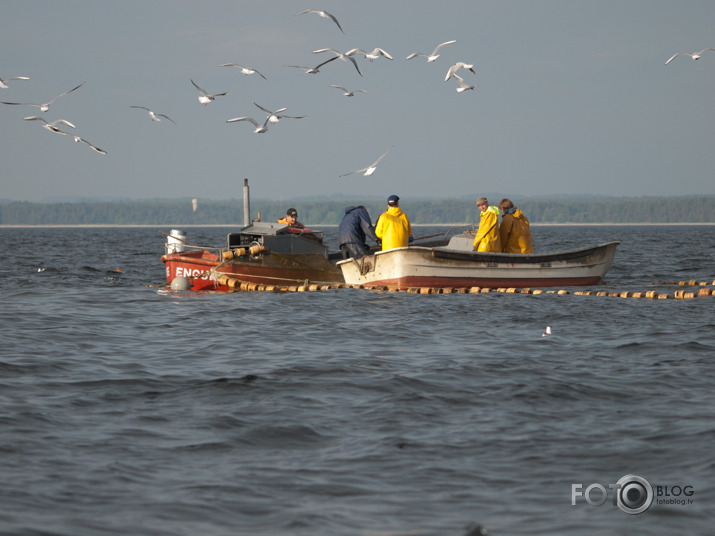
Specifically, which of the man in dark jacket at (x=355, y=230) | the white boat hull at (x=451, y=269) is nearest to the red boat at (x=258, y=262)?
the man in dark jacket at (x=355, y=230)

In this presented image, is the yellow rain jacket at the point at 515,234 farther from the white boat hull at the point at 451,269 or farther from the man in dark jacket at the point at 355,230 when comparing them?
the man in dark jacket at the point at 355,230

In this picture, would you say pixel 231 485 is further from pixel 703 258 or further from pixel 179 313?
pixel 703 258

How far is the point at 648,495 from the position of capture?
6.16 m

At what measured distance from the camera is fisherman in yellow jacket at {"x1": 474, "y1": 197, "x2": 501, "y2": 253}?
20.0 meters

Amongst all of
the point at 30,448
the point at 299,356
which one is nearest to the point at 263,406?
the point at 30,448

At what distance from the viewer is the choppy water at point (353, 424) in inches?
229

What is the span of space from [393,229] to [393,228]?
27 mm

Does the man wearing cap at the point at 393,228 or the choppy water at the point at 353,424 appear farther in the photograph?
the man wearing cap at the point at 393,228

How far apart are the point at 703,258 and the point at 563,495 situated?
116 feet

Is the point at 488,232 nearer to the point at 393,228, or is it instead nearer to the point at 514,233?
the point at 514,233

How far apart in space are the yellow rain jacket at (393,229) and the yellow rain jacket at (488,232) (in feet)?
5.63

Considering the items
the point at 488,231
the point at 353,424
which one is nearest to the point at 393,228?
the point at 488,231

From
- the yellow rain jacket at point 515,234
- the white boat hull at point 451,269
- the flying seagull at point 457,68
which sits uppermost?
the flying seagull at point 457,68

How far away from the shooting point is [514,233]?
20906mm
